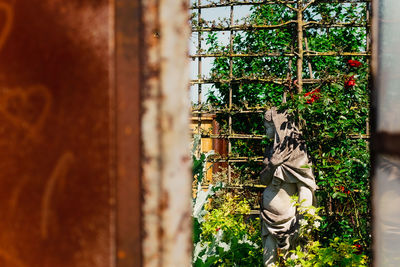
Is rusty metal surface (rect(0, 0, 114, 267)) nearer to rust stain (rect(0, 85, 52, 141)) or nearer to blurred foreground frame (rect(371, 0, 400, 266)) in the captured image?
rust stain (rect(0, 85, 52, 141))

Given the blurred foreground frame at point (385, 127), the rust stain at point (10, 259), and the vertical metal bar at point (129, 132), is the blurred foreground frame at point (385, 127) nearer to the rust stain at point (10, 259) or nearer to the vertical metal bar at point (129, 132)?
the vertical metal bar at point (129, 132)

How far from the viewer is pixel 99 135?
1.41 ft

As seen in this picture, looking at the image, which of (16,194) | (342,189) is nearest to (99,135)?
(16,194)

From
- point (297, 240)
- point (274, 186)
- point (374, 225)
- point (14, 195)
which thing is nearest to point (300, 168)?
point (274, 186)

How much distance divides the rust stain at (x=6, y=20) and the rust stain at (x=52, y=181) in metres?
0.18

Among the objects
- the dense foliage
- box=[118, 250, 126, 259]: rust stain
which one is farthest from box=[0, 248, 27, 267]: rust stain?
the dense foliage

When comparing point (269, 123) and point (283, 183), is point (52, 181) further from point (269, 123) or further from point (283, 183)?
point (269, 123)

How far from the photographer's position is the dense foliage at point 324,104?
424 cm

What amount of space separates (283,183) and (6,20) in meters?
3.78

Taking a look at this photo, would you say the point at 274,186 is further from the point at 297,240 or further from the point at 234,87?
the point at 234,87

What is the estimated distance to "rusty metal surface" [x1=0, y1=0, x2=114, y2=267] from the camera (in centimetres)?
43

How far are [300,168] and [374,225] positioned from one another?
9.74ft

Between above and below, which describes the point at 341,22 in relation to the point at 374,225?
above

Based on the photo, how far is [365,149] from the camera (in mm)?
4457
